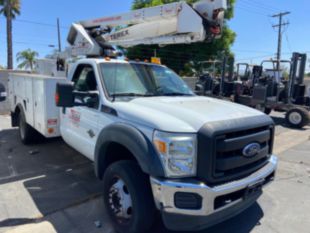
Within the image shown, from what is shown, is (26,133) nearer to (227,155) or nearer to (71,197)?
(71,197)

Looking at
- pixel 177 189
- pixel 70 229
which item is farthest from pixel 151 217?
pixel 70 229

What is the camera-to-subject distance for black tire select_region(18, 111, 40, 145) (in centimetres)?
614

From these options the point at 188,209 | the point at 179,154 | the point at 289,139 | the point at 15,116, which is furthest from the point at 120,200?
the point at 289,139

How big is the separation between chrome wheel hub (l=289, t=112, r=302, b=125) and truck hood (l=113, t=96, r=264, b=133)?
7870mm

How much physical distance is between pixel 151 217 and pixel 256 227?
139cm

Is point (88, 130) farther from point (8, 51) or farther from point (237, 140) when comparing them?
point (8, 51)

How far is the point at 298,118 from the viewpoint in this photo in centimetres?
980

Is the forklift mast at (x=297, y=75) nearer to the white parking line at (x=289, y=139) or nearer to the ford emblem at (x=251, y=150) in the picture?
the white parking line at (x=289, y=139)

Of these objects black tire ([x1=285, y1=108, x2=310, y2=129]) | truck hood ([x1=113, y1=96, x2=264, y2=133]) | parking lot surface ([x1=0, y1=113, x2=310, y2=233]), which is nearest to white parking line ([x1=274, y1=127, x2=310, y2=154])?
black tire ([x1=285, y1=108, x2=310, y2=129])

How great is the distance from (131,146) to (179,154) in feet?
1.72

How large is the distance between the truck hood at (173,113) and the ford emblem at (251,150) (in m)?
0.32

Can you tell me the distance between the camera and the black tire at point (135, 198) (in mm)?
2616

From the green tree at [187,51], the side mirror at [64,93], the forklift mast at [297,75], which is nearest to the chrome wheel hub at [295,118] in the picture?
the forklift mast at [297,75]

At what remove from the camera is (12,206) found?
355 cm
